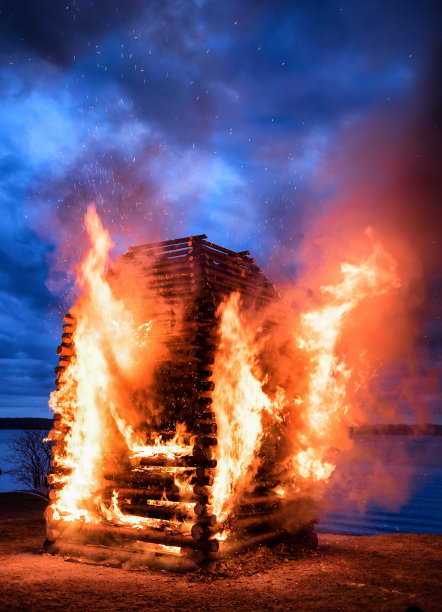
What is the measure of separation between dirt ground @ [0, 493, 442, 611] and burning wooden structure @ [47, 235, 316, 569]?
528 mm

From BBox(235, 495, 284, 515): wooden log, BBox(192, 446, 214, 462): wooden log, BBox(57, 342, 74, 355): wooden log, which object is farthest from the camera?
BBox(57, 342, 74, 355): wooden log

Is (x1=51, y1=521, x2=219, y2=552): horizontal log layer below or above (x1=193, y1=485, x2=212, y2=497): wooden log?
below

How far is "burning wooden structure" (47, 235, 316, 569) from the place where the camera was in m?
11.3

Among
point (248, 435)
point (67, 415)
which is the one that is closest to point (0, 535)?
point (67, 415)

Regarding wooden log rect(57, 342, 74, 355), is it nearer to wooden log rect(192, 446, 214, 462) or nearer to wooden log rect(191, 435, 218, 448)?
wooden log rect(191, 435, 218, 448)

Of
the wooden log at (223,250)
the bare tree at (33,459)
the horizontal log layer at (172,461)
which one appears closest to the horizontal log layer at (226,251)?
the wooden log at (223,250)

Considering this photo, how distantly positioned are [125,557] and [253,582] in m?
2.96

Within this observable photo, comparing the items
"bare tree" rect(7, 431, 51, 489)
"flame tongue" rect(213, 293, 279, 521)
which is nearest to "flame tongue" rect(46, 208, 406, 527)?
"flame tongue" rect(213, 293, 279, 521)

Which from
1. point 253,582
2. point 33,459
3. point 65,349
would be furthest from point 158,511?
point 33,459

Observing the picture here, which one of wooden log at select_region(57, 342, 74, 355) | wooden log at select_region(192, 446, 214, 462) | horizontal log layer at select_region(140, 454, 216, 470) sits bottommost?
horizontal log layer at select_region(140, 454, 216, 470)

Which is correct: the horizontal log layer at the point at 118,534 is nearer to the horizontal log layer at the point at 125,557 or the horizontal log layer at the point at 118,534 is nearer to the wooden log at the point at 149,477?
the horizontal log layer at the point at 125,557

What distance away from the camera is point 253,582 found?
10.4 metres

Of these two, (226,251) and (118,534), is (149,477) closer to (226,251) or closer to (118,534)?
(118,534)

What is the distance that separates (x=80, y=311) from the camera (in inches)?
548
